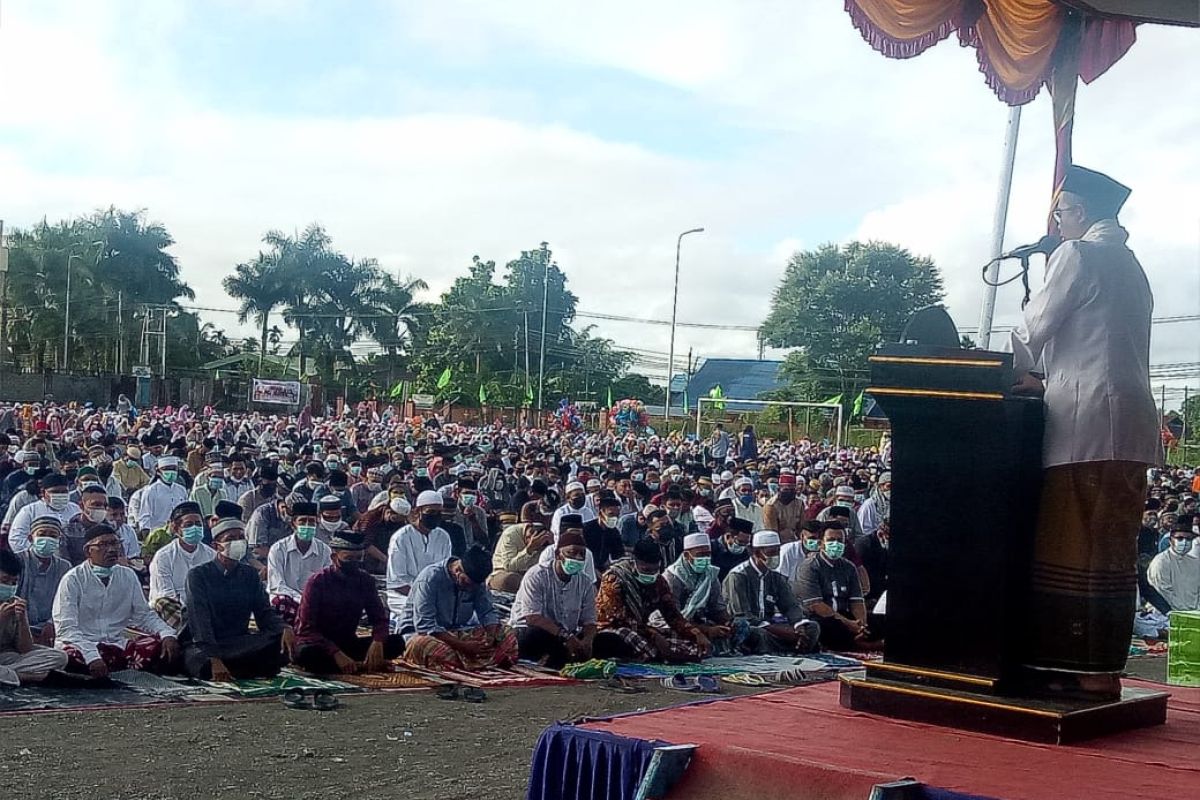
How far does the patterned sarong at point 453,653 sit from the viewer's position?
9.05m

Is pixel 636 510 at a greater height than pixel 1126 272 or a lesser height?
lesser

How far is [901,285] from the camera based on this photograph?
108 feet

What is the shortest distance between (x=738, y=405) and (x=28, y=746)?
40.0 m

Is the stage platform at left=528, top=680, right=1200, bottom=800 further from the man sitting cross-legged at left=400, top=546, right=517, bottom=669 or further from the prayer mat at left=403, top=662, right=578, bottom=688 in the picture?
the man sitting cross-legged at left=400, top=546, right=517, bottom=669

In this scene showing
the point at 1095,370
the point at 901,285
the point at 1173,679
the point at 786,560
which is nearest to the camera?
the point at 1095,370

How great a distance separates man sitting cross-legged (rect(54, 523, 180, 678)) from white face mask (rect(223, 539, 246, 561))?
0.56 metres

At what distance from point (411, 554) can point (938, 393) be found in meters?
7.55

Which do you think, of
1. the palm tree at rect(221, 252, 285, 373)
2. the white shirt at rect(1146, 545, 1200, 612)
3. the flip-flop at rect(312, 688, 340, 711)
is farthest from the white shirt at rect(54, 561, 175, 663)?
the palm tree at rect(221, 252, 285, 373)

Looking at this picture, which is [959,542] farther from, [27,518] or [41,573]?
[27,518]

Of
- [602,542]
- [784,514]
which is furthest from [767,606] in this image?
[784,514]

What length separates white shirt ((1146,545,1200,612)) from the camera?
12992 millimetres

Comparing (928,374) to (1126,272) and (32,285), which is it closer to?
(1126,272)

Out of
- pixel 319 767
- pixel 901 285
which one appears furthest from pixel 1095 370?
pixel 901 285

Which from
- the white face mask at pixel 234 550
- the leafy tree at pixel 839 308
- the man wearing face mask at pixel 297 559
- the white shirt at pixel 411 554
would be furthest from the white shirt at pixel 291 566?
the leafy tree at pixel 839 308
